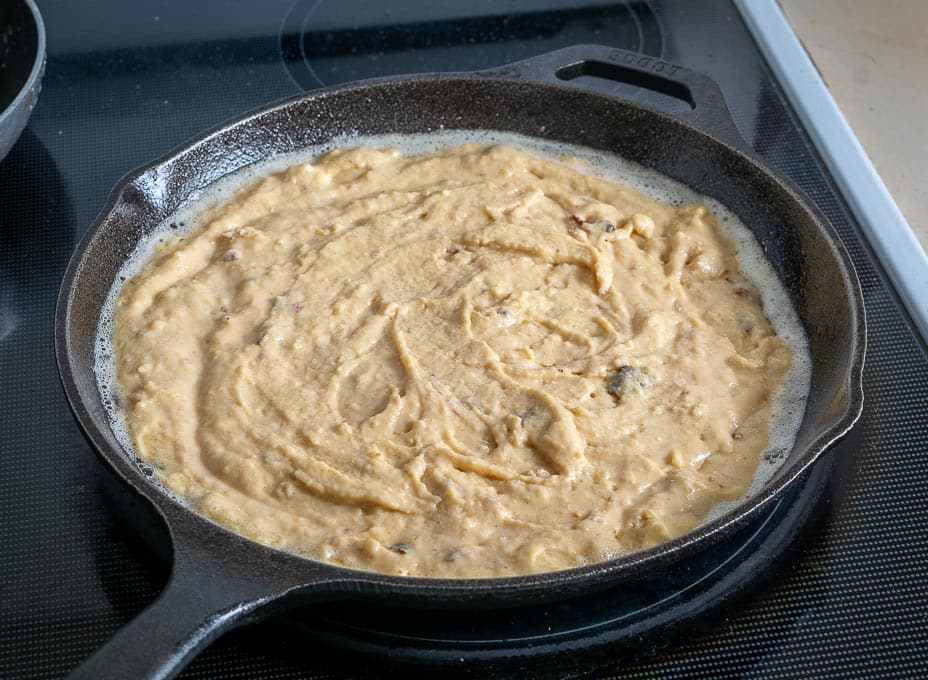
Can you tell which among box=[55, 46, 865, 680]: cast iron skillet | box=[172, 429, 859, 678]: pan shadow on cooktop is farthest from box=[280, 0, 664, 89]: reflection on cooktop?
box=[172, 429, 859, 678]: pan shadow on cooktop

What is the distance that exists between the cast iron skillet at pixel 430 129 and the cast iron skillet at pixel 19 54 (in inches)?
17.0

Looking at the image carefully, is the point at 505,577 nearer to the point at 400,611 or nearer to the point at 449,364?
the point at 400,611

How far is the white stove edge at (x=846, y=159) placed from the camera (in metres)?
2.22

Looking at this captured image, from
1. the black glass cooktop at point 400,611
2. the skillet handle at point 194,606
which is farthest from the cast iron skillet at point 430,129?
the black glass cooktop at point 400,611

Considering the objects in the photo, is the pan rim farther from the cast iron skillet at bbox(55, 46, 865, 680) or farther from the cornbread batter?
the cornbread batter

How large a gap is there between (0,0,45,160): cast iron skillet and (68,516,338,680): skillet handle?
1.32 m

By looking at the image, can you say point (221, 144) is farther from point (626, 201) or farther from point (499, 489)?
point (499, 489)

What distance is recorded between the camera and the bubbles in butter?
186 centimetres

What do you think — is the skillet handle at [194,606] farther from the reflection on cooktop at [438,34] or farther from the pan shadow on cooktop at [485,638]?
the reflection on cooktop at [438,34]

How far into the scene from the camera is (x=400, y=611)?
1551 mm

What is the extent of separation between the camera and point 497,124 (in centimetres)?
242

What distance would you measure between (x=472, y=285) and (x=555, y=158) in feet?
1.63

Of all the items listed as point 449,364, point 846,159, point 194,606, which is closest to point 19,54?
point 449,364

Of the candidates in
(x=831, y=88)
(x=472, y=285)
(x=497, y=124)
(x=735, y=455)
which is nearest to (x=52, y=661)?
(x=472, y=285)
